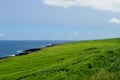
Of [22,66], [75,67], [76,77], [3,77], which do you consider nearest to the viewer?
[76,77]

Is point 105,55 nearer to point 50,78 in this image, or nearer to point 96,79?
point 50,78

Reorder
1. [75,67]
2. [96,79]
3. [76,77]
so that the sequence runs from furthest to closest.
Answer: [75,67] → [76,77] → [96,79]

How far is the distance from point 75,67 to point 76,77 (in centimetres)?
423

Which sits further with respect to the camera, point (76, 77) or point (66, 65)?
point (66, 65)

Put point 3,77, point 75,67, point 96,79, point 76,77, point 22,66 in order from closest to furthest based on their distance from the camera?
1. point 96,79
2. point 76,77
3. point 75,67
4. point 3,77
5. point 22,66

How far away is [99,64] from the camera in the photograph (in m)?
53.0

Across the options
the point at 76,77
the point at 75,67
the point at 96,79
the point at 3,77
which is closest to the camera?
the point at 96,79

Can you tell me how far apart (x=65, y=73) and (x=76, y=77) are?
258cm

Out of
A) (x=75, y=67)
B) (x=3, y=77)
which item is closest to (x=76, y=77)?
(x=75, y=67)

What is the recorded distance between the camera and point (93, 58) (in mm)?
55656

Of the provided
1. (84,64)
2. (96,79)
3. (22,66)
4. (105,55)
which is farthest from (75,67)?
(22,66)

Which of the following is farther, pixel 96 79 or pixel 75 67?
pixel 75 67

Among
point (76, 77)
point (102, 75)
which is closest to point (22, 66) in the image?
point (76, 77)

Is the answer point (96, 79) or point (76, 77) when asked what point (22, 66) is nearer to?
point (76, 77)
